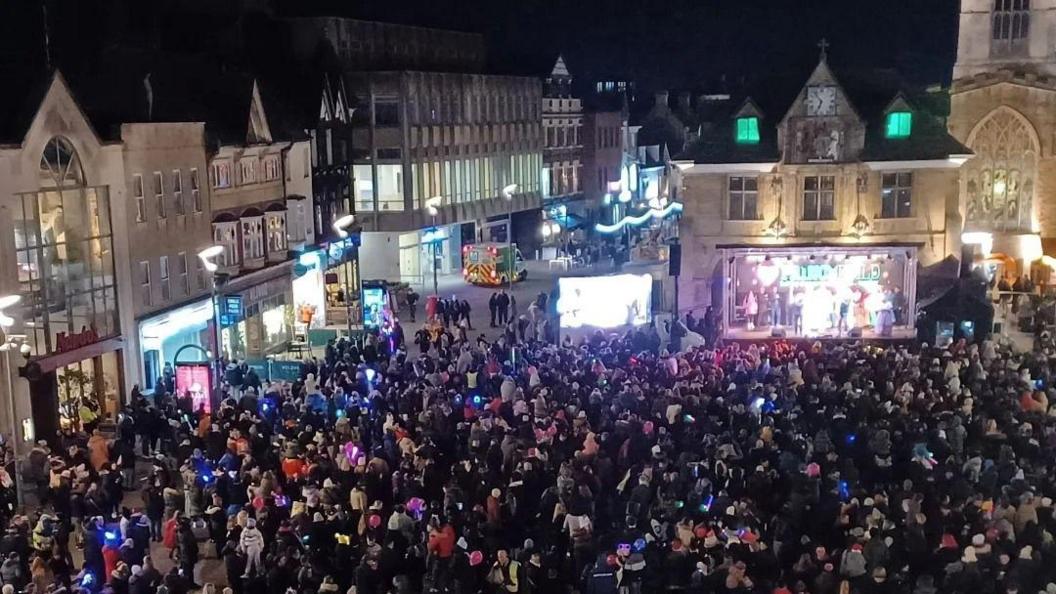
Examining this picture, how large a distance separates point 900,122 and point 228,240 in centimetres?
2316

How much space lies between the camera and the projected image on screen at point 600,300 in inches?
1326

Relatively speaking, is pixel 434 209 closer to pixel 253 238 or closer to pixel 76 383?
→ pixel 253 238

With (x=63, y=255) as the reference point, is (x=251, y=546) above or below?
below

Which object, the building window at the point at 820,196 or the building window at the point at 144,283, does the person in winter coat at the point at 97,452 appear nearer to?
the building window at the point at 144,283

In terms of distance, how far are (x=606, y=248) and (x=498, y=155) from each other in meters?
7.88

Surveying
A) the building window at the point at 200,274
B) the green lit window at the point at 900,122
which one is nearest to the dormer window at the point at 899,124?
the green lit window at the point at 900,122

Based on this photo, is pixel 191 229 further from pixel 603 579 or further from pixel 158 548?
pixel 603 579

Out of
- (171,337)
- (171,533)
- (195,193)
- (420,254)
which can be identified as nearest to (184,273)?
(171,337)

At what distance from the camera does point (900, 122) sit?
38938mm

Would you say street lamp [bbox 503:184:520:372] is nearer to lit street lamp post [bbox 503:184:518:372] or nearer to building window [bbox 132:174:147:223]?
lit street lamp post [bbox 503:184:518:372]

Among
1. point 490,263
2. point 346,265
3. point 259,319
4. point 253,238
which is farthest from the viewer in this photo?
point 490,263

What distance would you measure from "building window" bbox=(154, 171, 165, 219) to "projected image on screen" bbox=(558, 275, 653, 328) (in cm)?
1174

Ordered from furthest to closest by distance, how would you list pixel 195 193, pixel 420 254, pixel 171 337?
pixel 420 254 → pixel 195 193 → pixel 171 337

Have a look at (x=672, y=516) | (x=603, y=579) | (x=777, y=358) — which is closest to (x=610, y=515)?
(x=672, y=516)
